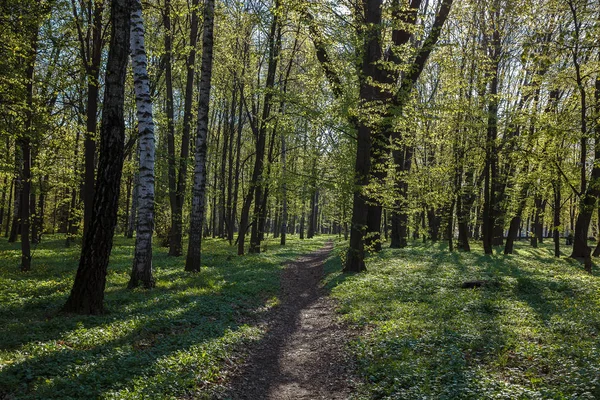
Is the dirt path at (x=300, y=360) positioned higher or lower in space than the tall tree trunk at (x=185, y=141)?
lower

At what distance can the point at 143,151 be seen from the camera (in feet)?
39.0

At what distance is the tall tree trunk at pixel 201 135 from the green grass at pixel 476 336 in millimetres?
6393

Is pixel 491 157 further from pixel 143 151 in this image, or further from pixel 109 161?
pixel 109 161

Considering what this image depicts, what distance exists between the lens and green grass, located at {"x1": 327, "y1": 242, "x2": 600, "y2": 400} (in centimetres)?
614

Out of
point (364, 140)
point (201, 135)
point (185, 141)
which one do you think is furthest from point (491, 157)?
point (185, 141)

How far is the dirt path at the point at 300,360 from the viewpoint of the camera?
711cm

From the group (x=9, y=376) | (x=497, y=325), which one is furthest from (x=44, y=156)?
(x=497, y=325)

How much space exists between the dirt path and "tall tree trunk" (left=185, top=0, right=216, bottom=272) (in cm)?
532

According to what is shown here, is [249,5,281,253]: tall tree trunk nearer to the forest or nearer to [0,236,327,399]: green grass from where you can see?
the forest

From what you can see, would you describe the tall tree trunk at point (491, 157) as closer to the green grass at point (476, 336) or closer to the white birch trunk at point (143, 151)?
the green grass at point (476, 336)

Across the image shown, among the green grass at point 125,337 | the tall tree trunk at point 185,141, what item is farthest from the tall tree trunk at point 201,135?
the tall tree trunk at point 185,141

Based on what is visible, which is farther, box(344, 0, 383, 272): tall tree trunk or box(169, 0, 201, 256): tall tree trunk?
box(169, 0, 201, 256): tall tree trunk

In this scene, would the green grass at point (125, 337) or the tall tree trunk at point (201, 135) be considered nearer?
the green grass at point (125, 337)

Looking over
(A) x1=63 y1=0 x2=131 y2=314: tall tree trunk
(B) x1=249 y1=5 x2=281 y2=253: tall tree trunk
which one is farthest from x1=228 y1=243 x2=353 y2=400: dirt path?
(B) x1=249 y1=5 x2=281 y2=253: tall tree trunk
